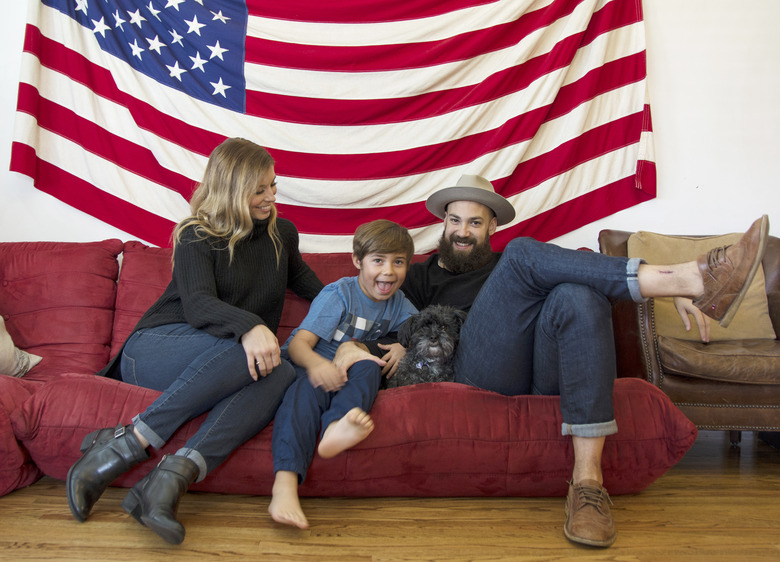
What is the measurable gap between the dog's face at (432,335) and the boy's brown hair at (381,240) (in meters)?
0.26

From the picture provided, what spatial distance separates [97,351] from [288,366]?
110 cm

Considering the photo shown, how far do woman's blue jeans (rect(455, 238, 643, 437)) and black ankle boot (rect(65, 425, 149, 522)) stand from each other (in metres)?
1.04

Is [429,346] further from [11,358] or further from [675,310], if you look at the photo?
[11,358]

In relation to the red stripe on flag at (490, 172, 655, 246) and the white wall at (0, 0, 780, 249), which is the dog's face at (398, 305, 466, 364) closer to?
the red stripe on flag at (490, 172, 655, 246)

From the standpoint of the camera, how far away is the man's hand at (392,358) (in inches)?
75.3

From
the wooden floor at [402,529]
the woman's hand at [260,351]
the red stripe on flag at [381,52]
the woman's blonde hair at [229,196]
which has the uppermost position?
the red stripe on flag at [381,52]

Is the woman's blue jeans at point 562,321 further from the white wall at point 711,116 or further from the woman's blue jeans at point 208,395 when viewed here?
the white wall at point 711,116

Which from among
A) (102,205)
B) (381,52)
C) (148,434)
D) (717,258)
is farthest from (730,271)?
(102,205)

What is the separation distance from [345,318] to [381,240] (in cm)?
31

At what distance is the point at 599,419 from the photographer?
1.50 metres

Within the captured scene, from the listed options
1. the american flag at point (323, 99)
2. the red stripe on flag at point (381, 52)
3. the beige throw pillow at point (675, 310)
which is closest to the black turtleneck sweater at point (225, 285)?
the american flag at point (323, 99)

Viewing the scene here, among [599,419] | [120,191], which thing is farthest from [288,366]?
[120,191]

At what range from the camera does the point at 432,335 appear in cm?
181

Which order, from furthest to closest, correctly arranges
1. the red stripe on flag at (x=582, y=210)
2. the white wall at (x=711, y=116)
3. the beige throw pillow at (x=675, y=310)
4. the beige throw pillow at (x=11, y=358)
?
the white wall at (x=711, y=116), the red stripe on flag at (x=582, y=210), the beige throw pillow at (x=675, y=310), the beige throw pillow at (x=11, y=358)
